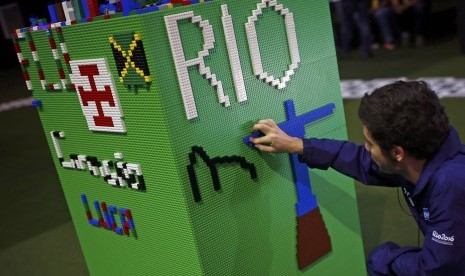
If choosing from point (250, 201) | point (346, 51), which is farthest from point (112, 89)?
point (346, 51)

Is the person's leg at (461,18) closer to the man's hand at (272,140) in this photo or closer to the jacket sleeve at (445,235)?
the man's hand at (272,140)

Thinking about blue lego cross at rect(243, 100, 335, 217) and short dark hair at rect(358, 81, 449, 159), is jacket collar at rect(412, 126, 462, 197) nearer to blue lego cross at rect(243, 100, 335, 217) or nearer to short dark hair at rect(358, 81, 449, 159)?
short dark hair at rect(358, 81, 449, 159)

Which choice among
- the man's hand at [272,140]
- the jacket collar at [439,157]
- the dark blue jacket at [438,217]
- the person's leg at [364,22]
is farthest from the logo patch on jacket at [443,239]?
the person's leg at [364,22]

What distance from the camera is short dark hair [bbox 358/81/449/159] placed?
1462 millimetres

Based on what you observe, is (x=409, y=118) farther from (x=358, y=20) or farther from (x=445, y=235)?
(x=358, y=20)

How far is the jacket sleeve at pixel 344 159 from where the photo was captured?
1.87 meters

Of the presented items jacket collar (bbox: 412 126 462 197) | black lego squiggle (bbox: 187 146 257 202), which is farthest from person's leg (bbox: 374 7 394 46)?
jacket collar (bbox: 412 126 462 197)

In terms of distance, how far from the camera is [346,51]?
8.99 meters

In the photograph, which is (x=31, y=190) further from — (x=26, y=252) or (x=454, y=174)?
(x=454, y=174)

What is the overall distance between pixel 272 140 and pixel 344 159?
274mm

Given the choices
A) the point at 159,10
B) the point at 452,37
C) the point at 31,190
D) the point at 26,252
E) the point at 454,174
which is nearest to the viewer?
the point at 454,174

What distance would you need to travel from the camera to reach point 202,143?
176 centimetres

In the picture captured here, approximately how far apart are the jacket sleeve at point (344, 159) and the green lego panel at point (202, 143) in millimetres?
146

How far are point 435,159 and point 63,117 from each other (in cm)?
144
